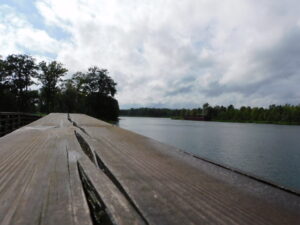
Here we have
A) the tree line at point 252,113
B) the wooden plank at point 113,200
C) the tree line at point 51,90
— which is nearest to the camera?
the wooden plank at point 113,200

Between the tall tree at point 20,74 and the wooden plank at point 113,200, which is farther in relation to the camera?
the tall tree at point 20,74

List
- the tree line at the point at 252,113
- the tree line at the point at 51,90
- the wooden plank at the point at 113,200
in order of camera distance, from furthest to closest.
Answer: the tree line at the point at 252,113
the tree line at the point at 51,90
the wooden plank at the point at 113,200

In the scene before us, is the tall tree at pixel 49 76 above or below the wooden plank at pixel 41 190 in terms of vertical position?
above

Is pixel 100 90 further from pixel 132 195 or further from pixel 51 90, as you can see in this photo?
pixel 132 195

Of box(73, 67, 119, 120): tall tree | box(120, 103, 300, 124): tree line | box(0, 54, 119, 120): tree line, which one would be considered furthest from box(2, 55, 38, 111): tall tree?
box(120, 103, 300, 124): tree line

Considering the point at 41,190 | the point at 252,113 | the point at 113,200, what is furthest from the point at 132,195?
Result: the point at 252,113

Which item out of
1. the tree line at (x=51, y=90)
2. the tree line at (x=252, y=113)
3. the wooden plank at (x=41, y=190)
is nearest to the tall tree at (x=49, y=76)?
the tree line at (x=51, y=90)

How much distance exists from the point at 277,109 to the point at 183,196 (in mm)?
120448

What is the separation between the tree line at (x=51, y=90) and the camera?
43.3 meters

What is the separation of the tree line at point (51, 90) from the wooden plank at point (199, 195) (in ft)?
154

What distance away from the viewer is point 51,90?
44.6m

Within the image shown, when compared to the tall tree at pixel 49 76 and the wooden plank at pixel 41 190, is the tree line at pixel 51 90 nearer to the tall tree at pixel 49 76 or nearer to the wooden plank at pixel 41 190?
the tall tree at pixel 49 76

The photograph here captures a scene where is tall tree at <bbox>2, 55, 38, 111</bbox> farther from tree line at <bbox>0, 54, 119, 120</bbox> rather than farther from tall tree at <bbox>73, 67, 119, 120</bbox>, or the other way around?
tall tree at <bbox>73, 67, 119, 120</bbox>

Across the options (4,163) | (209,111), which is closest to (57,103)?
(4,163)
